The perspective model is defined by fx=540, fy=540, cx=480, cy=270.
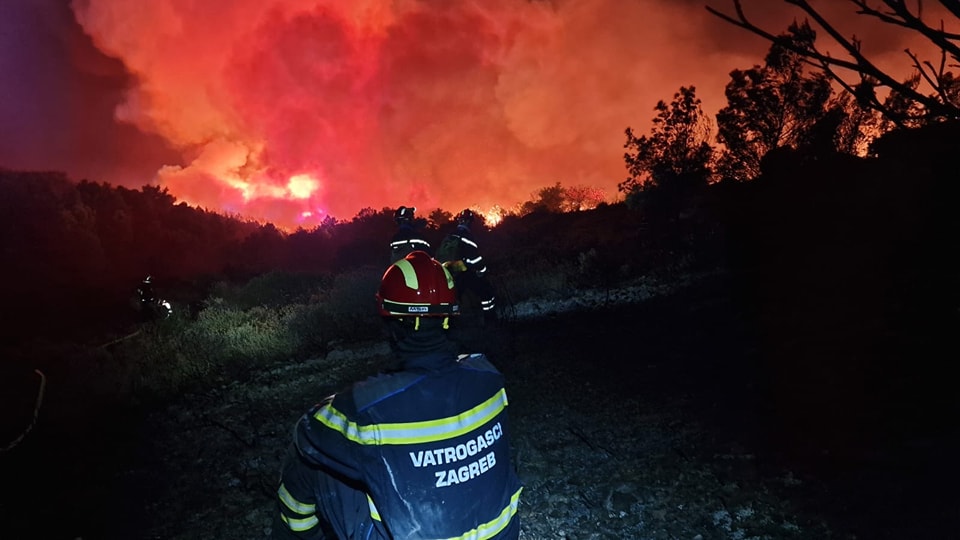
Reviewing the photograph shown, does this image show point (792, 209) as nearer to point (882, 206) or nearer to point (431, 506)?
point (882, 206)

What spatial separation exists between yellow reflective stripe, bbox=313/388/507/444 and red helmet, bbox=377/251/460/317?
0.48 m

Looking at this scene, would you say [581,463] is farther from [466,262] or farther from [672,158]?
[672,158]

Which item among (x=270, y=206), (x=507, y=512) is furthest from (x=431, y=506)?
(x=270, y=206)

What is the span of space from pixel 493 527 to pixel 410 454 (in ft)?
1.77

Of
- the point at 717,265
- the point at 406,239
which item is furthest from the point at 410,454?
the point at 717,265

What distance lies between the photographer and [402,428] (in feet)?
6.31

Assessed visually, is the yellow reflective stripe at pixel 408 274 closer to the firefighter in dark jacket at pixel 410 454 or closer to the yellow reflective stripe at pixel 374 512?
the firefighter in dark jacket at pixel 410 454

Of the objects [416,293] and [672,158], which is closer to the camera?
[416,293]

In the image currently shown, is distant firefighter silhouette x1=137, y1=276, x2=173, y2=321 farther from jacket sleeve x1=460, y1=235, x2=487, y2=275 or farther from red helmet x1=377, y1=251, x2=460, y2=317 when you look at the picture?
red helmet x1=377, y1=251, x2=460, y2=317

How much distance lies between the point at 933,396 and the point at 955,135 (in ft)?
60.9

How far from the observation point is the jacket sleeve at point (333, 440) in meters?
1.89

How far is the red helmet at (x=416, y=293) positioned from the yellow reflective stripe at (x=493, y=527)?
2.81 feet

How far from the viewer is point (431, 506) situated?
77.1 inches

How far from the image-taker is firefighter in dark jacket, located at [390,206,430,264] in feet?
25.5
